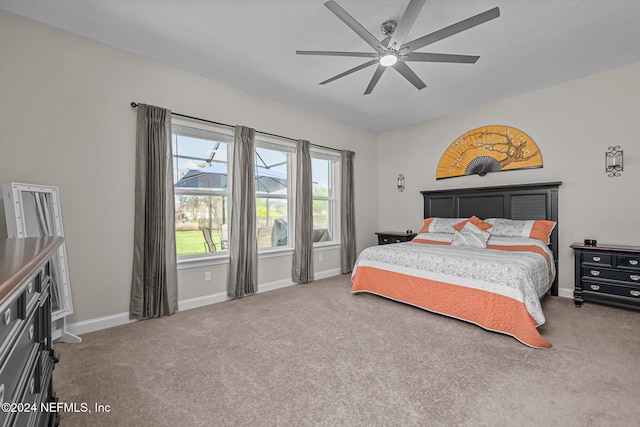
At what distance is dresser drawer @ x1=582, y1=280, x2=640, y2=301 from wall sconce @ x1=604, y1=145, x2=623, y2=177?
52.7 inches

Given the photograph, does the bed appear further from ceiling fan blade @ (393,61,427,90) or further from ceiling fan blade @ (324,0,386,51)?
ceiling fan blade @ (324,0,386,51)

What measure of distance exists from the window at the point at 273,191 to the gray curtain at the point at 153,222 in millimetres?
1272

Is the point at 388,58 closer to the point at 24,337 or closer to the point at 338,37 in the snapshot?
the point at 338,37

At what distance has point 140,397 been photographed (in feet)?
5.74

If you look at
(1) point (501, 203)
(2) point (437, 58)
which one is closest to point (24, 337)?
(2) point (437, 58)

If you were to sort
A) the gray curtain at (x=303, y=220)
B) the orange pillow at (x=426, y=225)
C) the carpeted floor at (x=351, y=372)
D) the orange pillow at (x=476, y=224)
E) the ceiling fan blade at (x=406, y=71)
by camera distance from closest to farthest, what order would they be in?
the carpeted floor at (x=351, y=372)
the ceiling fan blade at (x=406, y=71)
the orange pillow at (x=476, y=224)
the gray curtain at (x=303, y=220)
the orange pillow at (x=426, y=225)

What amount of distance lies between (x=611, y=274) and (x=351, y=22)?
3787mm

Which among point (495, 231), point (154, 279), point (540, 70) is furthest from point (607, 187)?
point (154, 279)

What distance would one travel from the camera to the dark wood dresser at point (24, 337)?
71cm

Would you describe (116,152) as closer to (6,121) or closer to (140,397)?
(6,121)

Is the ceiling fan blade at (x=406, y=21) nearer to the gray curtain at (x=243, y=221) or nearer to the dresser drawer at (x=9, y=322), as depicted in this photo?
the gray curtain at (x=243, y=221)

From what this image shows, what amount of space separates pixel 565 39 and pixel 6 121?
5.12 metres

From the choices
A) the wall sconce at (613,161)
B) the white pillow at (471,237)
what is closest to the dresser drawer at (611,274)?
the white pillow at (471,237)

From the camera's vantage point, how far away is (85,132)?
8.94 feet
